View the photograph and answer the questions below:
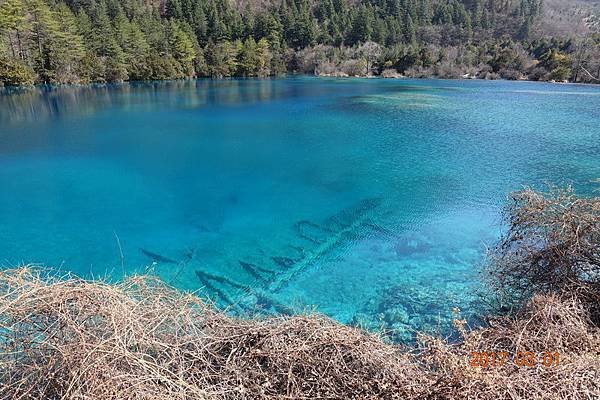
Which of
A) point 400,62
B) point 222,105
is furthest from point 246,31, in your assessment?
point 222,105

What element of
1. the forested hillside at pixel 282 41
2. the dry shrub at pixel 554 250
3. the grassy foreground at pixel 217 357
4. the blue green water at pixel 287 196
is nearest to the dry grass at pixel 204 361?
the grassy foreground at pixel 217 357

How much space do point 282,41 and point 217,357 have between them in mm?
95849

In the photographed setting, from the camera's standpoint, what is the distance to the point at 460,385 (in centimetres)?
454

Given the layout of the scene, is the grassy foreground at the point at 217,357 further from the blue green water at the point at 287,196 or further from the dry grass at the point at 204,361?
the blue green water at the point at 287,196

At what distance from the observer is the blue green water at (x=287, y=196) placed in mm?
10742

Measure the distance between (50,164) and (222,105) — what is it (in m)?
23.0

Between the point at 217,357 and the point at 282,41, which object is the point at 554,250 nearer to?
the point at 217,357

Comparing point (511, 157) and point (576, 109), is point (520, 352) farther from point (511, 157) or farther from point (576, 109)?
point (576, 109)

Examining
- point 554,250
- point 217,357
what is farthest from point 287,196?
point 217,357

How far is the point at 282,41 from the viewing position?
9375 cm

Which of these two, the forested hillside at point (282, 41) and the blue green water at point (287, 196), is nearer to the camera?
the blue green water at point (287, 196)

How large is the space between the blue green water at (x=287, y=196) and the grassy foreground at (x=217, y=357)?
3407 mm
